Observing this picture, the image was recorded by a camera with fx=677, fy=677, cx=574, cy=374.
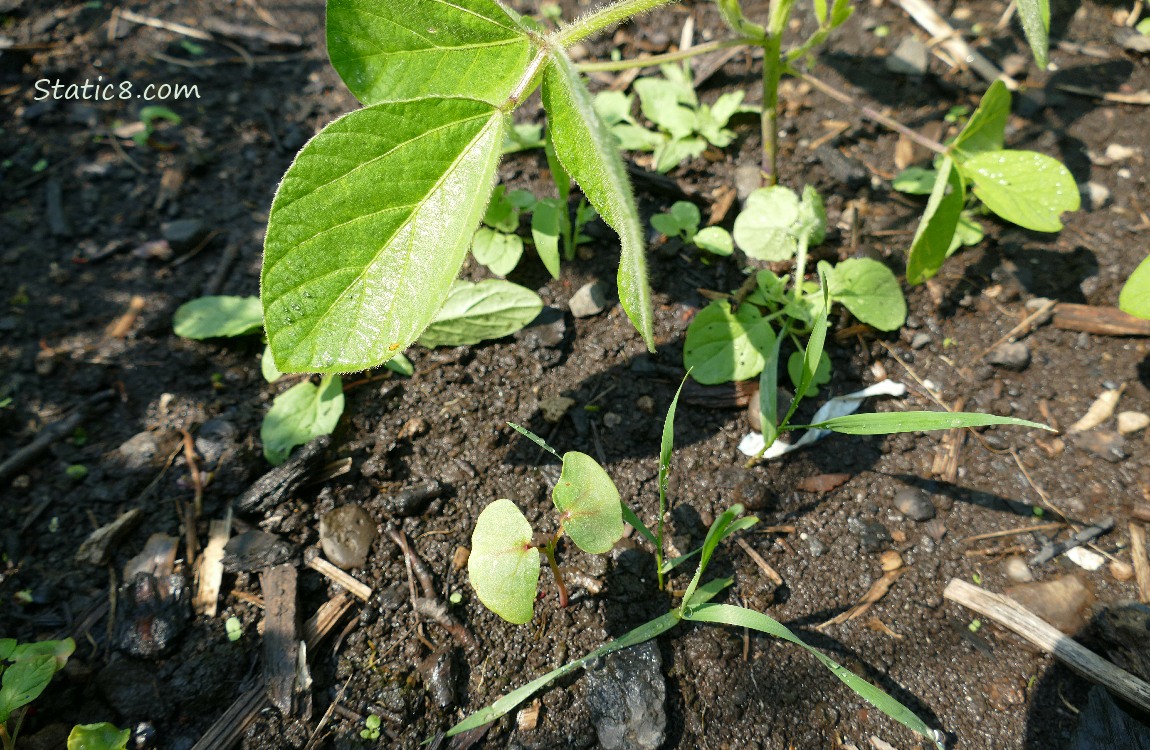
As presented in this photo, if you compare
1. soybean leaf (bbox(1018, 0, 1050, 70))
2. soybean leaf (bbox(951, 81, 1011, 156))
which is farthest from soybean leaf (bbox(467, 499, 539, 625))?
soybean leaf (bbox(951, 81, 1011, 156))

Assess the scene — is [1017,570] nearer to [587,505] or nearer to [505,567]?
[587,505]

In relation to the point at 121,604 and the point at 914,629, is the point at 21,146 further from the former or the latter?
the point at 914,629

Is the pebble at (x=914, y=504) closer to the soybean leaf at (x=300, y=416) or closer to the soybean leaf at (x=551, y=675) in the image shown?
the soybean leaf at (x=551, y=675)

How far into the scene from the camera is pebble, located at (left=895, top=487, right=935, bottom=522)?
156cm

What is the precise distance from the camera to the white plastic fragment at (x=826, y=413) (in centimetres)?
166

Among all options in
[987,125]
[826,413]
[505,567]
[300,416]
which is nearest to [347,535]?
[300,416]

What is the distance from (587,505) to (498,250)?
890 mm

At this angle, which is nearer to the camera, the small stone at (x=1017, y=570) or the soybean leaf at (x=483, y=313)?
the small stone at (x=1017, y=570)

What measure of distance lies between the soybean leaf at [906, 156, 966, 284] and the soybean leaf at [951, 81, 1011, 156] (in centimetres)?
10

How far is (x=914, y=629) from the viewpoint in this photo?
4.69 feet

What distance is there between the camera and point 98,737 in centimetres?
127

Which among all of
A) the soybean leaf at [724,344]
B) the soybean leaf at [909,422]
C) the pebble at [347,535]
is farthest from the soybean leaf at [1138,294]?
the pebble at [347,535]

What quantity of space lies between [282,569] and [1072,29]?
3.00m

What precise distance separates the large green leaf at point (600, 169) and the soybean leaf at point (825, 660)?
59 centimetres
